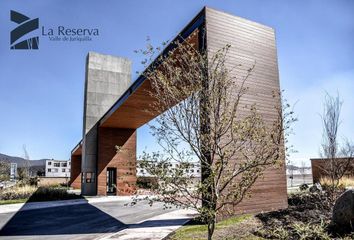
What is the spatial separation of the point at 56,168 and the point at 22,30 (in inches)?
2290

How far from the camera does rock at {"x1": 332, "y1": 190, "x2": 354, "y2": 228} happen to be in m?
5.78

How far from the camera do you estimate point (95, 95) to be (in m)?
21.7

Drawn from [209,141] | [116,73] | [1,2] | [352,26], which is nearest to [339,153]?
[352,26]

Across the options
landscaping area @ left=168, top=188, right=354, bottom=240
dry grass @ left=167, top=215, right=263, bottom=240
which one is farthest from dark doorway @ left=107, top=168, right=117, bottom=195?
dry grass @ left=167, top=215, right=263, bottom=240

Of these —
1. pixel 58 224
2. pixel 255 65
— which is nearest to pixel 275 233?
pixel 255 65

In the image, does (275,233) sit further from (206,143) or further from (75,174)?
(75,174)

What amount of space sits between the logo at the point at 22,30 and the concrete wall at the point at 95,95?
6943mm

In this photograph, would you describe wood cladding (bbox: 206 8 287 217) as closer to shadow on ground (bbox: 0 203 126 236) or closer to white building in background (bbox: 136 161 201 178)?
white building in background (bbox: 136 161 201 178)

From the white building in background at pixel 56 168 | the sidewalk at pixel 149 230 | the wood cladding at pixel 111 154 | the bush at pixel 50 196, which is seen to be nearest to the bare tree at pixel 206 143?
the sidewalk at pixel 149 230

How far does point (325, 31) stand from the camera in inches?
310

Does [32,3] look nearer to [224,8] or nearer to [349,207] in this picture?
[224,8]

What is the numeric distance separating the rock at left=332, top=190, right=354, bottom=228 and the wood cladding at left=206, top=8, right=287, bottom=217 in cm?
282

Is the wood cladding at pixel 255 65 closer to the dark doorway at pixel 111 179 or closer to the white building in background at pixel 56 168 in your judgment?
the dark doorway at pixel 111 179

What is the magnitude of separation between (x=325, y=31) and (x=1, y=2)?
11.3m
